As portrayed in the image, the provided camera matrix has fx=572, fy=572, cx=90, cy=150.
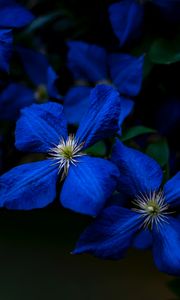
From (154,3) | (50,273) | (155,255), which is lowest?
(50,273)

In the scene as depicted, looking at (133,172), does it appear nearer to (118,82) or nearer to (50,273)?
(118,82)

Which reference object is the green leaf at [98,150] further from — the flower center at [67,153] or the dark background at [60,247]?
the dark background at [60,247]

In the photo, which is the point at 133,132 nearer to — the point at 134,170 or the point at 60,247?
the point at 134,170

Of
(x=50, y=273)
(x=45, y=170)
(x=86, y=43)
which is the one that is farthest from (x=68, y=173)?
(x=50, y=273)

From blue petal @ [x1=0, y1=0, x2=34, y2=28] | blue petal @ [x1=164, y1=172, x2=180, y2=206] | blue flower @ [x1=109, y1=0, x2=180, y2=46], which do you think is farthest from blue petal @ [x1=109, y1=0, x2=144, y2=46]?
blue petal @ [x1=164, y1=172, x2=180, y2=206]

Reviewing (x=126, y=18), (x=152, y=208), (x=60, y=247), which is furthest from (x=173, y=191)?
(x=60, y=247)

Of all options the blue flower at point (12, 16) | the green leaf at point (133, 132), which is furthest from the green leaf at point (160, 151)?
the blue flower at point (12, 16)
